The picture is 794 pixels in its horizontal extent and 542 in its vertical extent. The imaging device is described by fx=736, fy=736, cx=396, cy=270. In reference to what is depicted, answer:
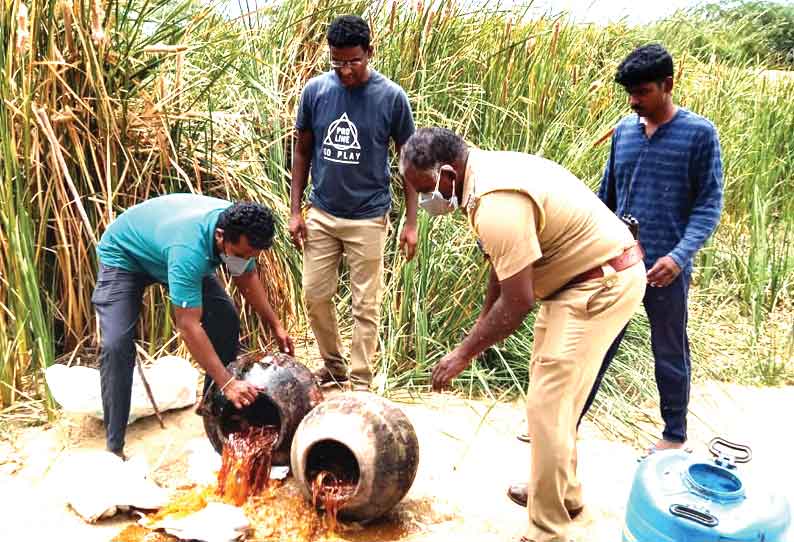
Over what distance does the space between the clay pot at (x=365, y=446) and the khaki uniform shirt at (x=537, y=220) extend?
81 centimetres

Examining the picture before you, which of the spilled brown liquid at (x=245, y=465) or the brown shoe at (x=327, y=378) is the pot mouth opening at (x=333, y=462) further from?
the brown shoe at (x=327, y=378)

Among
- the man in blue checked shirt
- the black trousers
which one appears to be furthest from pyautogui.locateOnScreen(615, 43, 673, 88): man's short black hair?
the black trousers

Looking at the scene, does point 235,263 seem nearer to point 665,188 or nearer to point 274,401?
point 274,401

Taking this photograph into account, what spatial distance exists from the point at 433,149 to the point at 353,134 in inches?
54.0

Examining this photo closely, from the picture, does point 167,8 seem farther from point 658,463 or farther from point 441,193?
point 658,463

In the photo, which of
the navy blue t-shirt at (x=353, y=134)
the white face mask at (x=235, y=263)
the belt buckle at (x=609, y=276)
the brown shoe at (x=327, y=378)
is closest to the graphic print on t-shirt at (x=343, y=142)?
the navy blue t-shirt at (x=353, y=134)

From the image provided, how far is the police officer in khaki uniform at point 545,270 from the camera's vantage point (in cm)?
228

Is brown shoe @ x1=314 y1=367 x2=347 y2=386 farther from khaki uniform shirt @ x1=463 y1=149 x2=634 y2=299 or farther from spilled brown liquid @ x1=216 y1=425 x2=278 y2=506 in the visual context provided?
khaki uniform shirt @ x1=463 y1=149 x2=634 y2=299

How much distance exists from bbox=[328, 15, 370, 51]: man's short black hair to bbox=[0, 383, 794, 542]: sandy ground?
6.17 feet

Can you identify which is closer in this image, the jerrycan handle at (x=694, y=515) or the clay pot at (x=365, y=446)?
the jerrycan handle at (x=694, y=515)

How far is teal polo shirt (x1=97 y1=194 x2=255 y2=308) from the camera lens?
2.88 meters

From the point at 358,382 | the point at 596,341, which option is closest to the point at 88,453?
the point at 358,382

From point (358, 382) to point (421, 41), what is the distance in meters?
2.70

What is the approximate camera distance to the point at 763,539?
1991mm
